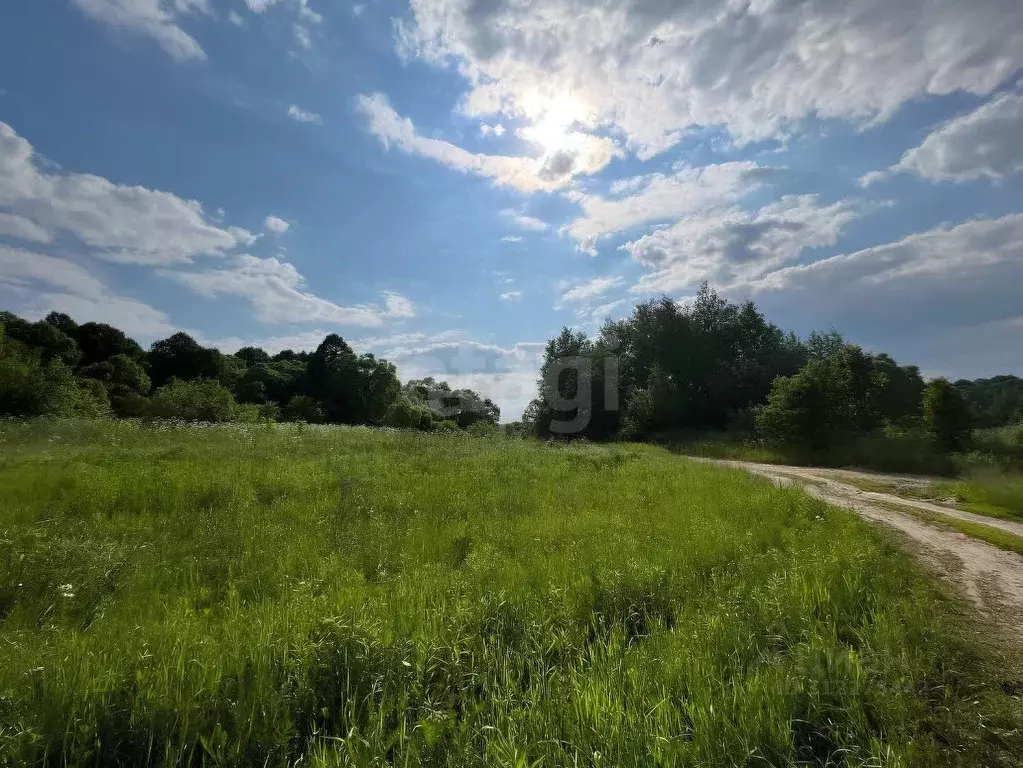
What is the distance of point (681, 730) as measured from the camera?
10.5 feet

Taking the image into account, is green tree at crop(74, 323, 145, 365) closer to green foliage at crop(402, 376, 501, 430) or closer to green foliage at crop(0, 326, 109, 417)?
green foliage at crop(0, 326, 109, 417)

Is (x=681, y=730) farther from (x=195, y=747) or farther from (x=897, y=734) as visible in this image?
(x=195, y=747)

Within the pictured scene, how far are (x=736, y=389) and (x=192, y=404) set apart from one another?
39.7 meters

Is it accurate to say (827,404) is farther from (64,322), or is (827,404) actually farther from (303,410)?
(64,322)

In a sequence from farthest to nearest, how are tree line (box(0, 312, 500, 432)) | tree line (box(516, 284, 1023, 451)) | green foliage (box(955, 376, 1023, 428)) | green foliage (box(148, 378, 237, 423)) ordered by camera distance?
green foliage (box(148, 378, 237, 423)) < tree line (box(0, 312, 500, 432)) < tree line (box(516, 284, 1023, 451)) < green foliage (box(955, 376, 1023, 428))

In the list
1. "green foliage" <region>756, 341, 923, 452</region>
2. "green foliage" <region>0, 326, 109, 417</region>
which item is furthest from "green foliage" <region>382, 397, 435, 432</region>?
"green foliage" <region>756, 341, 923, 452</region>

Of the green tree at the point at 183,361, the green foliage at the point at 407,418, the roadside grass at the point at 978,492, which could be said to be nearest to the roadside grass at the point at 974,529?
the roadside grass at the point at 978,492

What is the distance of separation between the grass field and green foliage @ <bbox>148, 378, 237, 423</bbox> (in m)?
26.5

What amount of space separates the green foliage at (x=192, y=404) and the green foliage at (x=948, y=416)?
38.4 meters

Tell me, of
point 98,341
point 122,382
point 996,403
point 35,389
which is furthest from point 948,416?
point 98,341

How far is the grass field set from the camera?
2982 millimetres

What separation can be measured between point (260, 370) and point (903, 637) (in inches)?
2675

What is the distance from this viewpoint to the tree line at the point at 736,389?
23.8m

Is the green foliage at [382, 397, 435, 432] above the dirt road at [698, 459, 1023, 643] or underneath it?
above
